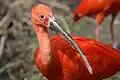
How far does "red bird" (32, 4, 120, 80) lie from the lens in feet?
10.9

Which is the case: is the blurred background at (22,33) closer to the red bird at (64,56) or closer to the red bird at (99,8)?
the red bird at (99,8)

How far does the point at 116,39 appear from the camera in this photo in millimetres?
5832

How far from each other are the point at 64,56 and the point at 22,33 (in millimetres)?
2334

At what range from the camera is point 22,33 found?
19.3 ft

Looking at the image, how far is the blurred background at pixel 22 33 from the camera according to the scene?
533cm

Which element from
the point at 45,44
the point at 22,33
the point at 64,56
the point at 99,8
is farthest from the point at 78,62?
the point at 22,33

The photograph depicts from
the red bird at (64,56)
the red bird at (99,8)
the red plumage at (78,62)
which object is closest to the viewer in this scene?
the red bird at (64,56)

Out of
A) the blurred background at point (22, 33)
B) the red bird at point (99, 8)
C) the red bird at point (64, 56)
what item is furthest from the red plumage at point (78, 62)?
the red bird at point (99, 8)

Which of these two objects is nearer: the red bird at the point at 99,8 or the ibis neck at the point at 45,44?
the ibis neck at the point at 45,44

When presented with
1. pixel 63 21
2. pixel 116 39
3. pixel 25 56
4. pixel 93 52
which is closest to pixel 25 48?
pixel 25 56

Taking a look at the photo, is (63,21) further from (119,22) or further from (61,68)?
(61,68)

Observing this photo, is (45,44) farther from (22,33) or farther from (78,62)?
(22,33)

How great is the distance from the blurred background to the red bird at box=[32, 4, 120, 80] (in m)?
1.18

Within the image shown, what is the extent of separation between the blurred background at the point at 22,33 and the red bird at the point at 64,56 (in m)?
1.18
